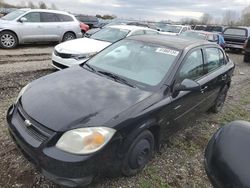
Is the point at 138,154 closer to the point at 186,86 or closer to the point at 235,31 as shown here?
the point at 186,86

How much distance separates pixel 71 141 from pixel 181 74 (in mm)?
1908

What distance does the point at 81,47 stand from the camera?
8008 mm

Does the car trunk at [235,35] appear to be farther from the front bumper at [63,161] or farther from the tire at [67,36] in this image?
the front bumper at [63,161]

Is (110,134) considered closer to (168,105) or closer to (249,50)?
(168,105)

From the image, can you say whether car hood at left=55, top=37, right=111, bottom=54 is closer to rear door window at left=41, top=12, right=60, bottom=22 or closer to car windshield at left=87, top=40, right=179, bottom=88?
car windshield at left=87, top=40, right=179, bottom=88

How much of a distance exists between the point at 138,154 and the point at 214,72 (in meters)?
2.40

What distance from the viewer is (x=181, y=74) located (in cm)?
394

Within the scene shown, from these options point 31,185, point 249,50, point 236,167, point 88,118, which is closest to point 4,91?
point 31,185

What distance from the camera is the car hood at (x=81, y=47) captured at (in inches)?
304

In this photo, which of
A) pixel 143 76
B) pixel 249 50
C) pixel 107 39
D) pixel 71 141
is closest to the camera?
pixel 71 141

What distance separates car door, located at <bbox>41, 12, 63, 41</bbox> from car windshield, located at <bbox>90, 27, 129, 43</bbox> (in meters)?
3.53

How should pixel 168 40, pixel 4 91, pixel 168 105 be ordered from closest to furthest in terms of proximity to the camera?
A: pixel 168 105
pixel 168 40
pixel 4 91

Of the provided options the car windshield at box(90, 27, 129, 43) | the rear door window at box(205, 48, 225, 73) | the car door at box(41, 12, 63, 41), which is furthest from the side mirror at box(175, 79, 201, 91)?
the car door at box(41, 12, 63, 41)

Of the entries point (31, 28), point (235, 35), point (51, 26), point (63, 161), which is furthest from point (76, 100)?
point (235, 35)
